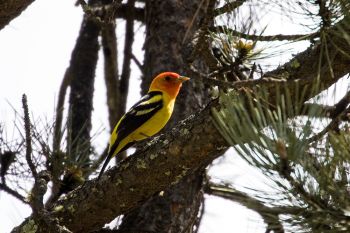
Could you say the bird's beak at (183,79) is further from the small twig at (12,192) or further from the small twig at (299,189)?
the small twig at (299,189)

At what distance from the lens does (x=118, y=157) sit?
5340mm

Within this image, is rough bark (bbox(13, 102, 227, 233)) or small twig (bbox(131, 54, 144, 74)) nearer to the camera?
rough bark (bbox(13, 102, 227, 233))

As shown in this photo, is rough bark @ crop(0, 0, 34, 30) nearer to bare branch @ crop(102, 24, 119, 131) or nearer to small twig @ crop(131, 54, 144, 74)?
small twig @ crop(131, 54, 144, 74)

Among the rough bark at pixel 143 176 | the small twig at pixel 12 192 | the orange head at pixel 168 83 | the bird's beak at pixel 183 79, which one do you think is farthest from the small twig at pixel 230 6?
the small twig at pixel 12 192

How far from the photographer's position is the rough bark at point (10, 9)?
3.09 metres

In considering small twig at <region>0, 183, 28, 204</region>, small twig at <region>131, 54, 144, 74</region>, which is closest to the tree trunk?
small twig at <region>131, 54, 144, 74</region>

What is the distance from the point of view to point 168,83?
464cm

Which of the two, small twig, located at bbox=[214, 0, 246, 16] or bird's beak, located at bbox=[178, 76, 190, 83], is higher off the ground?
small twig, located at bbox=[214, 0, 246, 16]

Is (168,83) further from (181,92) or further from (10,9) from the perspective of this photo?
(10,9)

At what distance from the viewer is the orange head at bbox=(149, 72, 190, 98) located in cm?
457

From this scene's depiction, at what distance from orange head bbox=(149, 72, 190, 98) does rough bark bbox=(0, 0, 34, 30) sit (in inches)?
61.2

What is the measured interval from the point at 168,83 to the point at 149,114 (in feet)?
0.93

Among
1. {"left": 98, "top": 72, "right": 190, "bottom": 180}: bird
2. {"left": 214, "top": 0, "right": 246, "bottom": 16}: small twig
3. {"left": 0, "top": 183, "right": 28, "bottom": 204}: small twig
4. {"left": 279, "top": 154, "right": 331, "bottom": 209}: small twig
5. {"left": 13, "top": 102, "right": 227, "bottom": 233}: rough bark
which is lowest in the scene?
{"left": 279, "top": 154, "right": 331, "bottom": 209}: small twig

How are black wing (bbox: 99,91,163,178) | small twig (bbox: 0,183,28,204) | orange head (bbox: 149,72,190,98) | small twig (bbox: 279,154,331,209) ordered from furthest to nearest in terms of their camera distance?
1. orange head (bbox: 149,72,190,98)
2. black wing (bbox: 99,91,163,178)
3. small twig (bbox: 0,183,28,204)
4. small twig (bbox: 279,154,331,209)
